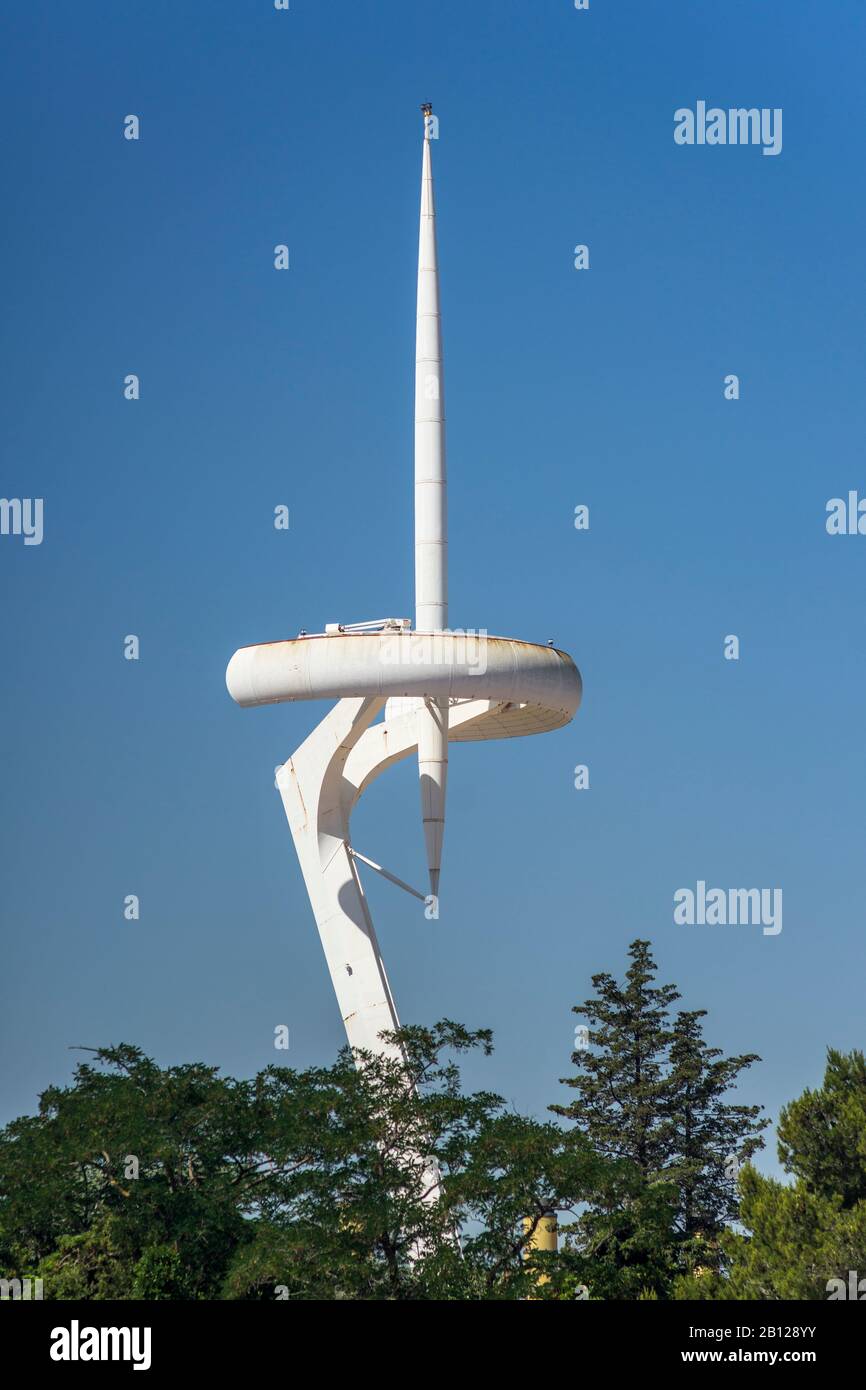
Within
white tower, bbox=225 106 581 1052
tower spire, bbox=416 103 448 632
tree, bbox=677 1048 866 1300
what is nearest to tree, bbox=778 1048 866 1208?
tree, bbox=677 1048 866 1300

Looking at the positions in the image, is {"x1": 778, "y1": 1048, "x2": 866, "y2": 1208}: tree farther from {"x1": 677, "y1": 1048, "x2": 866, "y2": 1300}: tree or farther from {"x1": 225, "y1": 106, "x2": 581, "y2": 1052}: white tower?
{"x1": 225, "y1": 106, "x2": 581, "y2": 1052}: white tower

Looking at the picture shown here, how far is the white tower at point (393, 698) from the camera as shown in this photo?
5559 centimetres

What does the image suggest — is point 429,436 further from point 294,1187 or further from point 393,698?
point 294,1187

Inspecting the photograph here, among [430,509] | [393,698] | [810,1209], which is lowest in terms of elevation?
[810,1209]

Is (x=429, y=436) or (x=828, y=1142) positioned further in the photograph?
(x=429, y=436)

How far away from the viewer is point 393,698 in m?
60.5

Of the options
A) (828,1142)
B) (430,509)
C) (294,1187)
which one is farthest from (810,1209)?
(430,509)

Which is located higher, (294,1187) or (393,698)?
(393,698)

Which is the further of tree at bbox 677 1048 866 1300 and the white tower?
the white tower

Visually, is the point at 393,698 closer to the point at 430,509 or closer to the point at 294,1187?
the point at 430,509

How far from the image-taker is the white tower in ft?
182

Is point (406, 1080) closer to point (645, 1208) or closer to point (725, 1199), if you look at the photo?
point (645, 1208)

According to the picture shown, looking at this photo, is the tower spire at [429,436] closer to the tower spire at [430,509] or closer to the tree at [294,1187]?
the tower spire at [430,509]
